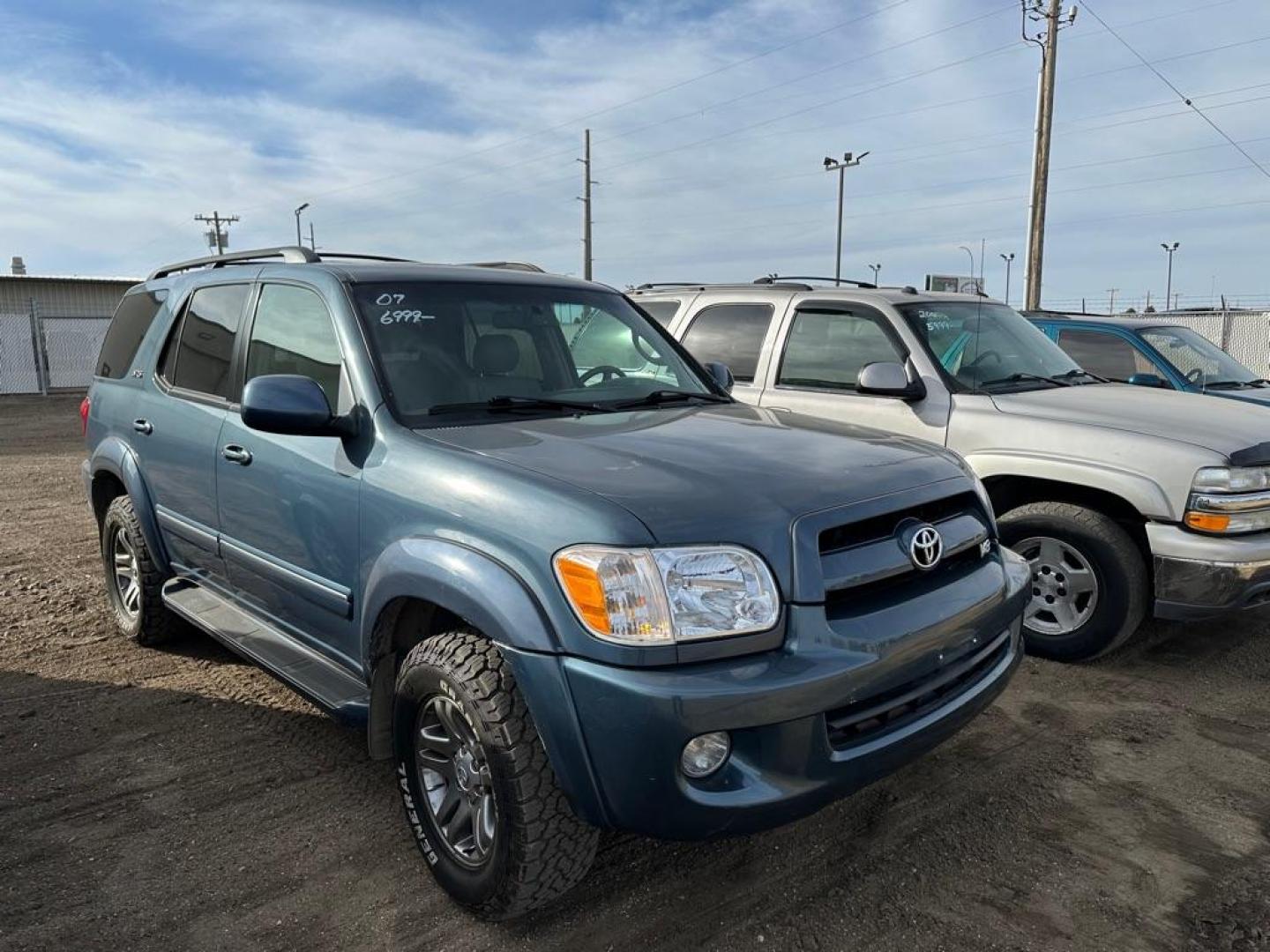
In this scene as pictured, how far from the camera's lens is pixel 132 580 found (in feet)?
15.6

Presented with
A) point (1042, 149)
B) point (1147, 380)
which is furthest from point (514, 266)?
point (1042, 149)

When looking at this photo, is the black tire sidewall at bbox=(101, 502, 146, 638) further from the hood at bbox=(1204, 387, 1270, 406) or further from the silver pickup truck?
the hood at bbox=(1204, 387, 1270, 406)

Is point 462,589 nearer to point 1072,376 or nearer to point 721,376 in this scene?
point 721,376

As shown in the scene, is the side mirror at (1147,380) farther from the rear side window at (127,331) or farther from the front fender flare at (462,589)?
the rear side window at (127,331)

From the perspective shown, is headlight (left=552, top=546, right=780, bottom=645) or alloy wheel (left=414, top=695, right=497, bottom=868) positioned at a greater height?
headlight (left=552, top=546, right=780, bottom=645)

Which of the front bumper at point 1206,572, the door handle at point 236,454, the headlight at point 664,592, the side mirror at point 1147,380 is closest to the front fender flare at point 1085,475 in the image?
the front bumper at point 1206,572

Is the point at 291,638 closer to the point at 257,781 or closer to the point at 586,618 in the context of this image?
the point at 257,781

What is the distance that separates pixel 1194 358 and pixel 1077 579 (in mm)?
4373

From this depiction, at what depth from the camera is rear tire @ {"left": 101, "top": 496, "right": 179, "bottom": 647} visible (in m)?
4.52

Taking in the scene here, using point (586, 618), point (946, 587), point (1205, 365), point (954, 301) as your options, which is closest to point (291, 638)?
point (586, 618)

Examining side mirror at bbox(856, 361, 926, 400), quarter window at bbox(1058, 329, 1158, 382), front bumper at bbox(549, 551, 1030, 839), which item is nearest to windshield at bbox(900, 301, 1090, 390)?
side mirror at bbox(856, 361, 926, 400)

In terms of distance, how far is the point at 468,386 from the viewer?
10.5 ft

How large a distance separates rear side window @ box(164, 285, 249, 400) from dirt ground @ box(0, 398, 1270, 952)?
1.41 m

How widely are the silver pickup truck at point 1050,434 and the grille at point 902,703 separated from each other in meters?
1.99
